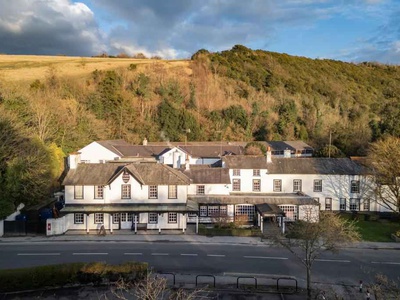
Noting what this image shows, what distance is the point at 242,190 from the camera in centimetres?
3853

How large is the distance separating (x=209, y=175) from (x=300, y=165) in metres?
10.5

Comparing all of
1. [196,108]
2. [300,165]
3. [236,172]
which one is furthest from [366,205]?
[196,108]

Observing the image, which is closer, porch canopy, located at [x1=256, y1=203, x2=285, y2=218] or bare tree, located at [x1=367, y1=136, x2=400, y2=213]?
porch canopy, located at [x1=256, y1=203, x2=285, y2=218]

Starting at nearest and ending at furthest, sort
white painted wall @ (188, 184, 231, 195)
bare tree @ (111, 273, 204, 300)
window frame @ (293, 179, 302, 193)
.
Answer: bare tree @ (111, 273, 204, 300), white painted wall @ (188, 184, 231, 195), window frame @ (293, 179, 302, 193)

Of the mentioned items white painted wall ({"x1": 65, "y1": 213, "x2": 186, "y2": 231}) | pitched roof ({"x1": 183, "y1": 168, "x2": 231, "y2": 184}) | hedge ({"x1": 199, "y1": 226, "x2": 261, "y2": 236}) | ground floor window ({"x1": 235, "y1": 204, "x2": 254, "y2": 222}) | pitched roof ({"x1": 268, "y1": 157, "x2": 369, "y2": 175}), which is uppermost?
pitched roof ({"x1": 268, "y1": 157, "x2": 369, "y2": 175})

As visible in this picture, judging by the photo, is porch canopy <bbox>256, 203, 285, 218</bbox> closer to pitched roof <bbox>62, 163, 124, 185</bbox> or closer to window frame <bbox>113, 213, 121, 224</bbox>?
window frame <bbox>113, 213, 121, 224</bbox>

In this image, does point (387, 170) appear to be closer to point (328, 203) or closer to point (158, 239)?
point (328, 203)

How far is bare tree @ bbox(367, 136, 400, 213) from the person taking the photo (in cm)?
3175

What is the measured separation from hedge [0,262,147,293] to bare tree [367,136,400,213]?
24126mm

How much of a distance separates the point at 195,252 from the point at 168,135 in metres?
48.3

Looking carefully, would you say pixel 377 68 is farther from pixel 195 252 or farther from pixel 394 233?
pixel 195 252

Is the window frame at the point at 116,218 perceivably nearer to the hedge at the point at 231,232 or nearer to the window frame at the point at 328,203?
the hedge at the point at 231,232

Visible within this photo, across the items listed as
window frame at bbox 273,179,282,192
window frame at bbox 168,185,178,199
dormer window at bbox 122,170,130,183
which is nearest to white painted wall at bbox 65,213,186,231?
window frame at bbox 168,185,178,199

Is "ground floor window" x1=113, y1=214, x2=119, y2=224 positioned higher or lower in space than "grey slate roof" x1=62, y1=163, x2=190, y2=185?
lower
